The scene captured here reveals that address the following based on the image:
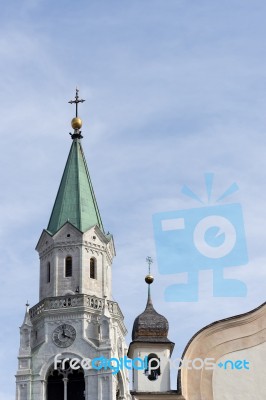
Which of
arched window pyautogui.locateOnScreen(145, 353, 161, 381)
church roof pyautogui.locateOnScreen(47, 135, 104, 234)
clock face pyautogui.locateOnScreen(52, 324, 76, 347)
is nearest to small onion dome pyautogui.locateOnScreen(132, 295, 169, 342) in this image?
arched window pyautogui.locateOnScreen(145, 353, 161, 381)

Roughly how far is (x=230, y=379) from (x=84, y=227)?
22322 mm

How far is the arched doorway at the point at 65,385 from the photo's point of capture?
41.1 meters

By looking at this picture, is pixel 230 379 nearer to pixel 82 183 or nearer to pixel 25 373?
pixel 25 373

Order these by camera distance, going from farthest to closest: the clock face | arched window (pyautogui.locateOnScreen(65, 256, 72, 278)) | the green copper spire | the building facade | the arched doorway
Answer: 1. the green copper spire
2. arched window (pyautogui.locateOnScreen(65, 256, 72, 278))
3. the clock face
4. the building facade
5. the arched doorway

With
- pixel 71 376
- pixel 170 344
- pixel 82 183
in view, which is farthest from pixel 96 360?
pixel 170 344

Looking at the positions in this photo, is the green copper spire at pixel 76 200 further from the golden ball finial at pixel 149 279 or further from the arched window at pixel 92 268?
the golden ball finial at pixel 149 279

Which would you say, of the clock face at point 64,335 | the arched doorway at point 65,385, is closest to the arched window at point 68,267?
the clock face at point 64,335

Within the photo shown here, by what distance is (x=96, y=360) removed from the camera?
41.6 metres

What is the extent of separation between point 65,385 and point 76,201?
847 cm

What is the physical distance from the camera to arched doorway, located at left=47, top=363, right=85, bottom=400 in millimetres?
41062

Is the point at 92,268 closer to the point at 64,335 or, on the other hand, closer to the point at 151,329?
the point at 64,335

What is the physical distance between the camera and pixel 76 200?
46.1 meters

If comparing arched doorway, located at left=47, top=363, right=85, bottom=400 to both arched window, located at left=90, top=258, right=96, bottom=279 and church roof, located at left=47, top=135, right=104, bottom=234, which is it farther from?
church roof, located at left=47, top=135, right=104, bottom=234

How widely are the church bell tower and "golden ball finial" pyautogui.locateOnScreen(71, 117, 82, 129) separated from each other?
88.0 inches
